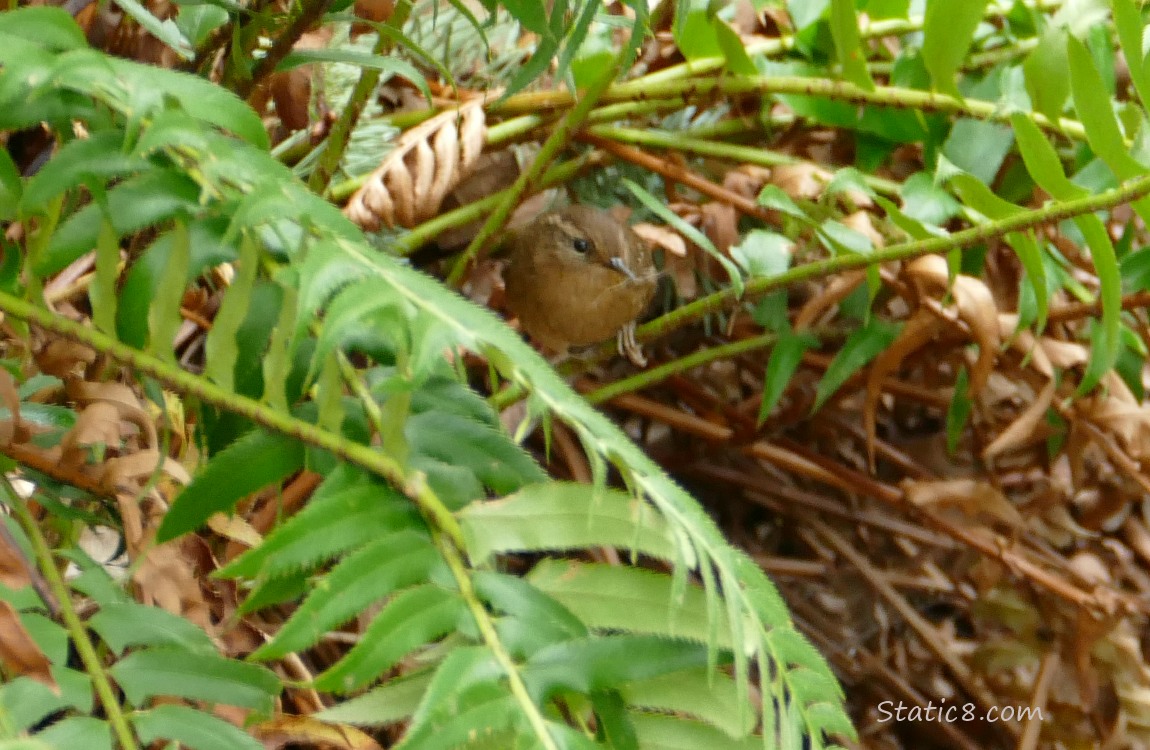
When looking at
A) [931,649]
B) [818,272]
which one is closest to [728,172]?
[818,272]

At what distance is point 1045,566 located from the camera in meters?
1.16

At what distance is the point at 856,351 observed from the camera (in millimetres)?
989

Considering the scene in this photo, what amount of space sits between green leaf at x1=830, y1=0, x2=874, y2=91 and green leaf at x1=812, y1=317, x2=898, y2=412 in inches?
9.4

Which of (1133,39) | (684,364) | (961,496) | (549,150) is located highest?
(1133,39)

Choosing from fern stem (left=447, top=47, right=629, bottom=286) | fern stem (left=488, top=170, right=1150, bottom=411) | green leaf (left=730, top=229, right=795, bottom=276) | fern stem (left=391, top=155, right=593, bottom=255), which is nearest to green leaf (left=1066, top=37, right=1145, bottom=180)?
fern stem (left=488, top=170, right=1150, bottom=411)

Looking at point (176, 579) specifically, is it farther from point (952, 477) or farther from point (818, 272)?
point (952, 477)

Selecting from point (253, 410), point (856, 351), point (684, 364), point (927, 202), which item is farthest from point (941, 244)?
point (253, 410)

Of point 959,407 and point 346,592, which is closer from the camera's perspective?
point 346,592

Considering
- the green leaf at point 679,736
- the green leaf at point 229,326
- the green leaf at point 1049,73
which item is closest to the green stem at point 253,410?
the green leaf at point 229,326

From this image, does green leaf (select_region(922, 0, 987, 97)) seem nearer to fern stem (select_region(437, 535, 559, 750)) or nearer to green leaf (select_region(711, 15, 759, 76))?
green leaf (select_region(711, 15, 759, 76))

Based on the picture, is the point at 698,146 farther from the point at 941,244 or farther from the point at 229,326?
the point at 229,326

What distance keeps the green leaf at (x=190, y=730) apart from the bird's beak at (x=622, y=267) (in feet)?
2.90

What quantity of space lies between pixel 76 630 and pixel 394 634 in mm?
162

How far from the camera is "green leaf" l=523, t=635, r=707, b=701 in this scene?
0.39m
